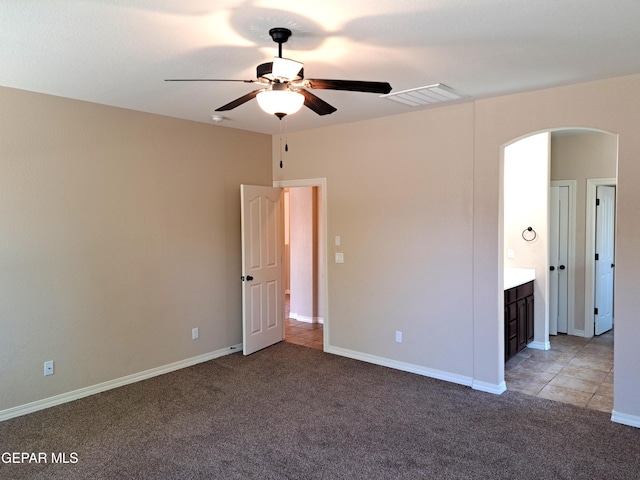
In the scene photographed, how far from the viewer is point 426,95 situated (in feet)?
12.3

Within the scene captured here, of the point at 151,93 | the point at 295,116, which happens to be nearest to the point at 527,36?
the point at 295,116

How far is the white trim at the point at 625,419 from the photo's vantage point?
332 centimetres

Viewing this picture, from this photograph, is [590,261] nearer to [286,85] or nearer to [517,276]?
[517,276]

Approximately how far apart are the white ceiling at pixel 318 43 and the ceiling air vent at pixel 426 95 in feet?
0.28

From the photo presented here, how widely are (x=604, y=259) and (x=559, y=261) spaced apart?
0.57 m

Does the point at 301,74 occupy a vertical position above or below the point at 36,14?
below

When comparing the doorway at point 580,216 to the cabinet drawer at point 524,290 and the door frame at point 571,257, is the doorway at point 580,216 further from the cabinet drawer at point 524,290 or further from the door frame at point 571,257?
the cabinet drawer at point 524,290

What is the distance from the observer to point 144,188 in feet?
14.2

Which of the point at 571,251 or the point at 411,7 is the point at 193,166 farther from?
the point at 571,251

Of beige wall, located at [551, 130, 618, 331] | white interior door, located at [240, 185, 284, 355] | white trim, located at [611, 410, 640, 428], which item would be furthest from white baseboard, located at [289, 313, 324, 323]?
white trim, located at [611, 410, 640, 428]

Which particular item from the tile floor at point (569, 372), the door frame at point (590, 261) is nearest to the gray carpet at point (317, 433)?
the tile floor at point (569, 372)

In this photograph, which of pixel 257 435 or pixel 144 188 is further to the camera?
pixel 144 188

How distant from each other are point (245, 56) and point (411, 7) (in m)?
1.14

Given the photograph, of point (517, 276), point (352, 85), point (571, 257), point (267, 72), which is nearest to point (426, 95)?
point (352, 85)
